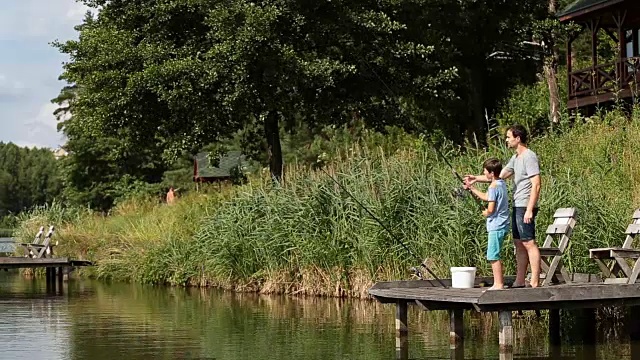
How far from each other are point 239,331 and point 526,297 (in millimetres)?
5074

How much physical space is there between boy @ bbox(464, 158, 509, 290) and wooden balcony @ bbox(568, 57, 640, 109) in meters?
15.5

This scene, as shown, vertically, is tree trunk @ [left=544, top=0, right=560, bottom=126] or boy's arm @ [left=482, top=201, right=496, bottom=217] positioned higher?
tree trunk @ [left=544, top=0, right=560, bottom=126]

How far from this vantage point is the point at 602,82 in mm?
29547

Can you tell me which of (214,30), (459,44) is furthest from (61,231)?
(459,44)

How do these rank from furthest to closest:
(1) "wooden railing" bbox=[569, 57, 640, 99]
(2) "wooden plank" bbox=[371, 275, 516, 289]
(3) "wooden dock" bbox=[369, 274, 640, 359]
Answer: (1) "wooden railing" bbox=[569, 57, 640, 99] < (2) "wooden plank" bbox=[371, 275, 516, 289] < (3) "wooden dock" bbox=[369, 274, 640, 359]

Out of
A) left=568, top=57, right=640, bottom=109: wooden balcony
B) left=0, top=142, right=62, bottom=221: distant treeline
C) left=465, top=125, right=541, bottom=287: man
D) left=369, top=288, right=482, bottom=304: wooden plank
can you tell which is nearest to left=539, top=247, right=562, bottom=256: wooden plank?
left=465, top=125, right=541, bottom=287: man

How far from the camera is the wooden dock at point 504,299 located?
447 inches

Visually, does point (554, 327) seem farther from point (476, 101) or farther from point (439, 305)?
point (476, 101)

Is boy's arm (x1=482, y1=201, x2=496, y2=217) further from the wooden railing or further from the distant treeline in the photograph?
the distant treeline

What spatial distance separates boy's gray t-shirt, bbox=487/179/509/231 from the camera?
11844mm

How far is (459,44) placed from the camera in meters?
34.9

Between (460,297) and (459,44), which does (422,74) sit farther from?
(460,297)

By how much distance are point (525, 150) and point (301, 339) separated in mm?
4025

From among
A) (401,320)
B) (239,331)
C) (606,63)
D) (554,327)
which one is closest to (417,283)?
(401,320)
